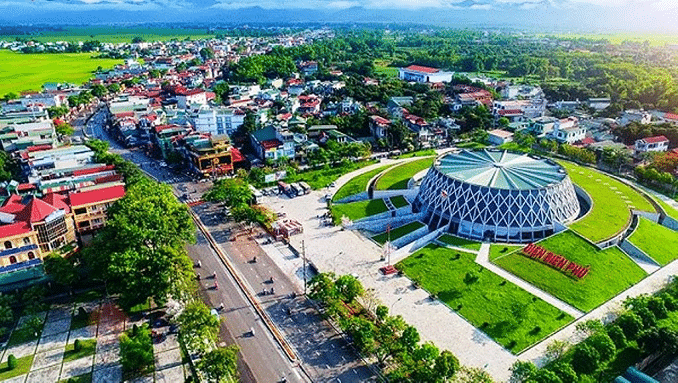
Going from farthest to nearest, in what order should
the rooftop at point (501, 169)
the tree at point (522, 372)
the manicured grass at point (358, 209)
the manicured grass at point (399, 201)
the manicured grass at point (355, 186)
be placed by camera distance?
1. the manicured grass at point (355, 186)
2. the manicured grass at point (399, 201)
3. the manicured grass at point (358, 209)
4. the rooftop at point (501, 169)
5. the tree at point (522, 372)

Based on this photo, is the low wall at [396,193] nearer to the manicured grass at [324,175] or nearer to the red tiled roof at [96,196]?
the manicured grass at [324,175]

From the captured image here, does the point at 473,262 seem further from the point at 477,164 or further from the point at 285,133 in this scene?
the point at 285,133

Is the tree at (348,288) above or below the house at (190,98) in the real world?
below

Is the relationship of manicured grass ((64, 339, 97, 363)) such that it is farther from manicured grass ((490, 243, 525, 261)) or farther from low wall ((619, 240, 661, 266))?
low wall ((619, 240, 661, 266))

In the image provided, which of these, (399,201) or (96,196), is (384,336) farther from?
(96,196)

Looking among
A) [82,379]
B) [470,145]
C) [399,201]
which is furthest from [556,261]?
[470,145]

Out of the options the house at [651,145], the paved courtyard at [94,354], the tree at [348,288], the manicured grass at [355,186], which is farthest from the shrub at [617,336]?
the house at [651,145]

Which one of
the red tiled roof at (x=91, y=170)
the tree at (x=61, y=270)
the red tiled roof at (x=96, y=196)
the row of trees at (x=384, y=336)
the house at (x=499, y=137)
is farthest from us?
the house at (x=499, y=137)
